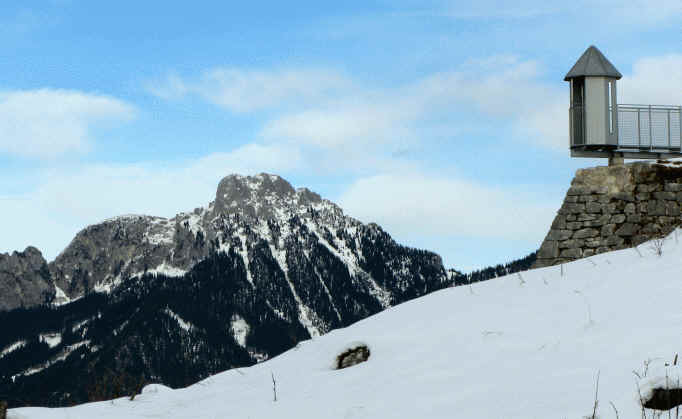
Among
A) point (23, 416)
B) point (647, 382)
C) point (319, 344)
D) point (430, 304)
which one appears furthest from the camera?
point (430, 304)

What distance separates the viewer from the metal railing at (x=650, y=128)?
75.9 ft

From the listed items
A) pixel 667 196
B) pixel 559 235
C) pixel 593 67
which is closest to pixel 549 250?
pixel 559 235

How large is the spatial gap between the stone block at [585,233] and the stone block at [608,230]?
162 mm

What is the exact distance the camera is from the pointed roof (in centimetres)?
2298

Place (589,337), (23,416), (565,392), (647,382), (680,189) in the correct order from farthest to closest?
(680,189)
(23,416)
(589,337)
(565,392)
(647,382)

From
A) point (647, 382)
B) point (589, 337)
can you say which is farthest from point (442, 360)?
point (647, 382)

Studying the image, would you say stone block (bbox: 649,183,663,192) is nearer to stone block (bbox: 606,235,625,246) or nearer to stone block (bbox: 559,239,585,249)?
stone block (bbox: 606,235,625,246)

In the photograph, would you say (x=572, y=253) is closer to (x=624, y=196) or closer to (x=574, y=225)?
(x=574, y=225)

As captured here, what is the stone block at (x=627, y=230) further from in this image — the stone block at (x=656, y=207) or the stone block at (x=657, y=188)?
the stone block at (x=657, y=188)

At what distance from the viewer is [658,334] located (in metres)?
7.58

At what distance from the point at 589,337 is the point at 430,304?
4.02 metres

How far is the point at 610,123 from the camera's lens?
23.1m

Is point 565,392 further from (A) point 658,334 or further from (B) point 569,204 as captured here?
(B) point 569,204

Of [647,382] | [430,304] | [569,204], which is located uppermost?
[569,204]
